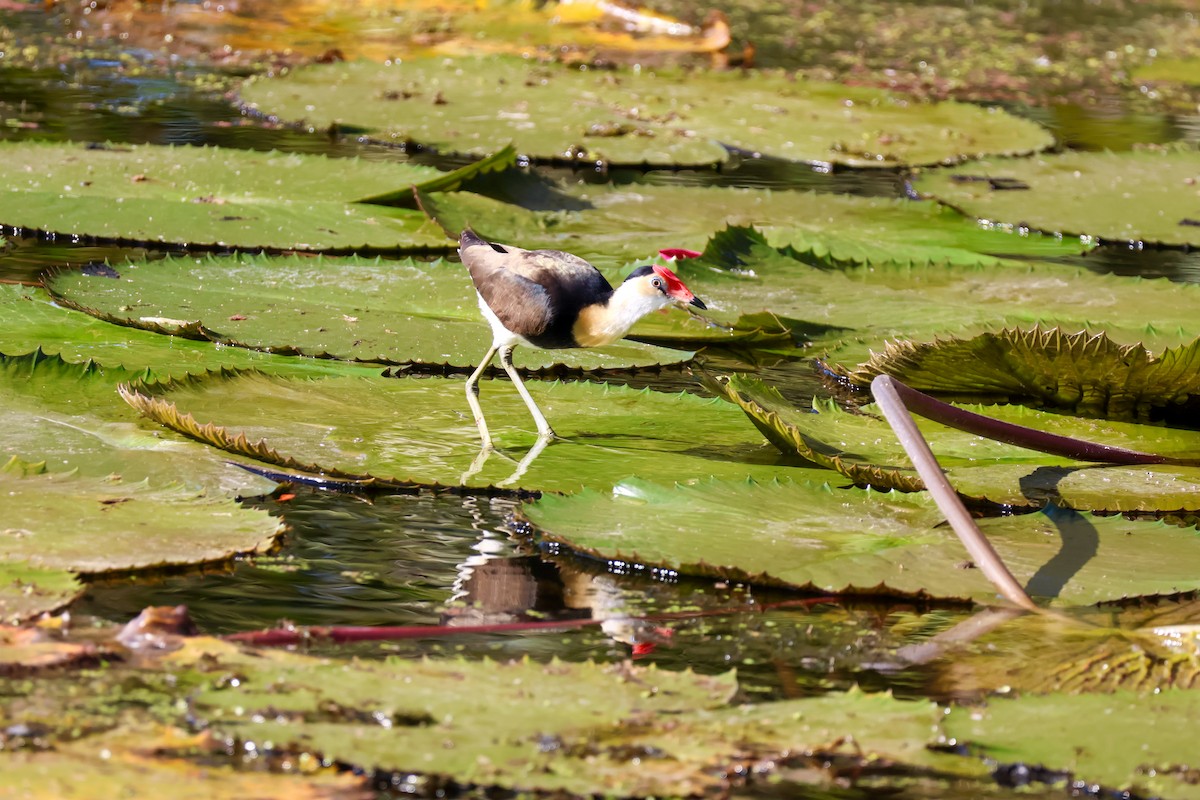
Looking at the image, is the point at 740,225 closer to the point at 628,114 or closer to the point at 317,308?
the point at 317,308

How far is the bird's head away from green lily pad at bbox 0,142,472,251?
1.59 metres

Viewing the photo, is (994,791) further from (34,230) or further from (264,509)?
(34,230)

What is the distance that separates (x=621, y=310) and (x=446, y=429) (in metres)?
0.45

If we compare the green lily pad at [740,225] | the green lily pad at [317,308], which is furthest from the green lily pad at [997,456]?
the green lily pad at [740,225]

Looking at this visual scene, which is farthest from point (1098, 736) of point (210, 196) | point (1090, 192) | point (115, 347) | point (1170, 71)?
point (1170, 71)

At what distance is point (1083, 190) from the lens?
230 inches

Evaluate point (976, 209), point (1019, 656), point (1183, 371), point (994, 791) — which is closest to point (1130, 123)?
point (976, 209)

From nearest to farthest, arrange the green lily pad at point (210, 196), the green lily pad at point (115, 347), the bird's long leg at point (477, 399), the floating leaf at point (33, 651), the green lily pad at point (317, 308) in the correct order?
the floating leaf at point (33, 651) → the bird's long leg at point (477, 399) → the green lily pad at point (115, 347) → the green lily pad at point (317, 308) → the green lily pad at point (210, 196)

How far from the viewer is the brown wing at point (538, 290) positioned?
A: 125 inches

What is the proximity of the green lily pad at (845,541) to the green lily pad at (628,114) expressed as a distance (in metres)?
3.42

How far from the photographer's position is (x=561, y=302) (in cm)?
318

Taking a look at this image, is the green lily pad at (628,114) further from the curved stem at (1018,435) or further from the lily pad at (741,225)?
the curved stem at (1018,435)

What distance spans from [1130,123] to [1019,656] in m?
5.91

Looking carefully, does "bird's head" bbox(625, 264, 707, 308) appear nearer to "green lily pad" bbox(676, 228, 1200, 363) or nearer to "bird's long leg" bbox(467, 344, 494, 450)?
"bird's long leg" bbox(467, 344, 494, 450)
